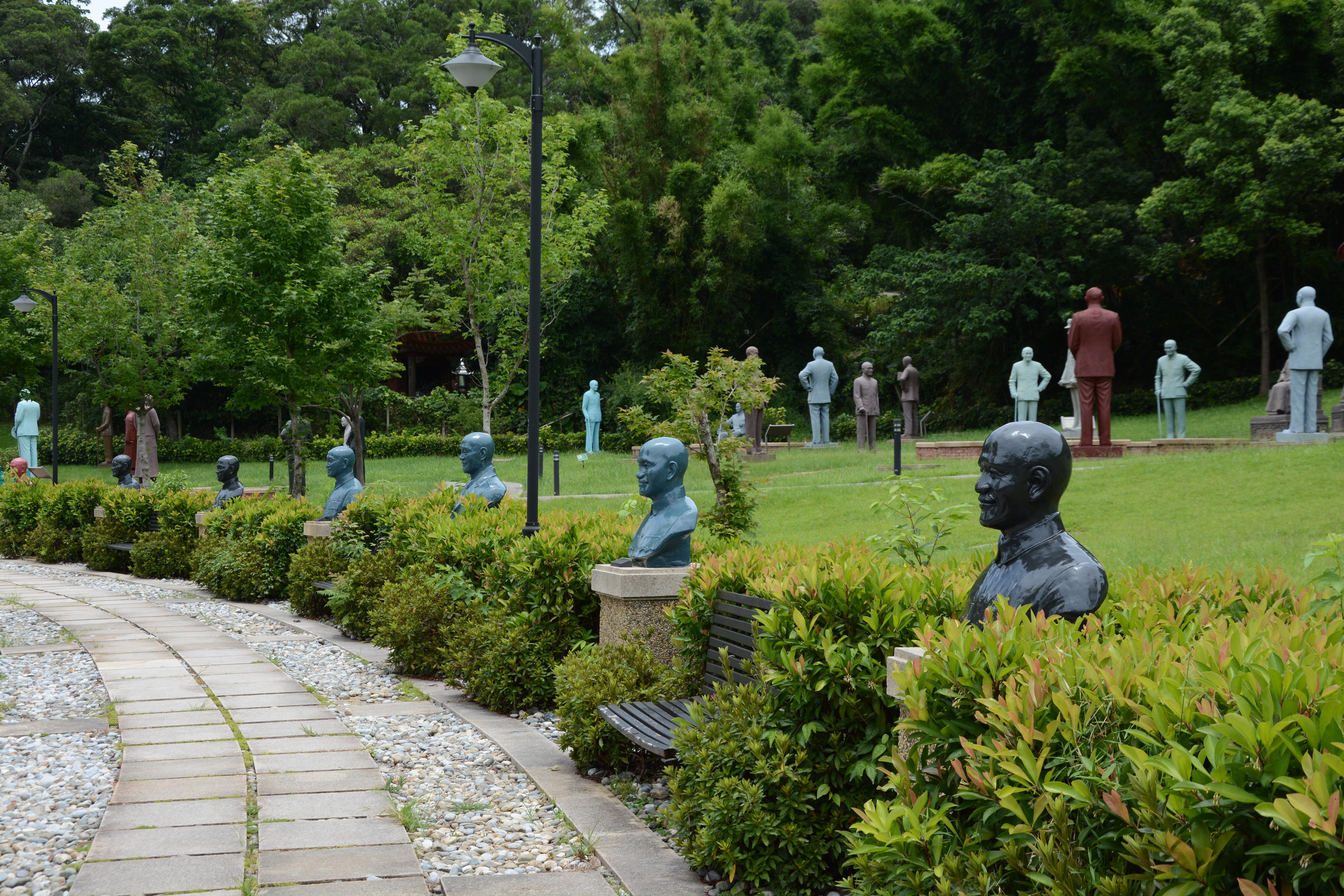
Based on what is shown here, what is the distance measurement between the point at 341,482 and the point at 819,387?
15.7 meters

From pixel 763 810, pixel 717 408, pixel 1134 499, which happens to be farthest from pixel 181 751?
pixel 1134 499

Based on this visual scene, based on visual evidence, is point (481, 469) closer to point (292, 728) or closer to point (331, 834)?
point (292, 728)

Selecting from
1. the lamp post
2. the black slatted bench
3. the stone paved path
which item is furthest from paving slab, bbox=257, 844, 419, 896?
the lamp post

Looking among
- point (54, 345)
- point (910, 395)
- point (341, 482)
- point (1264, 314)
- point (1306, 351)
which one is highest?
point (1264, 314)

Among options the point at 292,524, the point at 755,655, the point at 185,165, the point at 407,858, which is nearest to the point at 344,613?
the point at 292,524

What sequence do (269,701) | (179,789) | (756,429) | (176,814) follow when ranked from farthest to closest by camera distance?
→ (756,429) → (269,701) → (179,789) → (176,814)

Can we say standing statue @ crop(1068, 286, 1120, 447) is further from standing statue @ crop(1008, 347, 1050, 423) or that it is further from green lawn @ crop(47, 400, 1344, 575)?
standing statue @ crop(1008, 347, 1050, 423)

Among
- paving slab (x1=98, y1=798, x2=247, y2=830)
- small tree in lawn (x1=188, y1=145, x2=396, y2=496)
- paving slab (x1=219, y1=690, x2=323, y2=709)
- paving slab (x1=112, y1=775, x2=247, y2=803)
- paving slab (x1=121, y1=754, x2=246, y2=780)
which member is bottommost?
paving slab (x1=219, y1=690, x2=323, y2=709)

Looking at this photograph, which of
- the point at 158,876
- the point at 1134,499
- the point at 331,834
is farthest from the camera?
the point at 1134,499

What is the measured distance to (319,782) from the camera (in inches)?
201

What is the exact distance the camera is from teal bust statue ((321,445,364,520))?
11109 millimetres

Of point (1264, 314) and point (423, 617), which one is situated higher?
point (1264, 314)

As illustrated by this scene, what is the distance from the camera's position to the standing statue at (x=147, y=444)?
27375 mm

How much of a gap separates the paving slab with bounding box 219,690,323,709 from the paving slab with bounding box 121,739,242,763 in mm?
857
